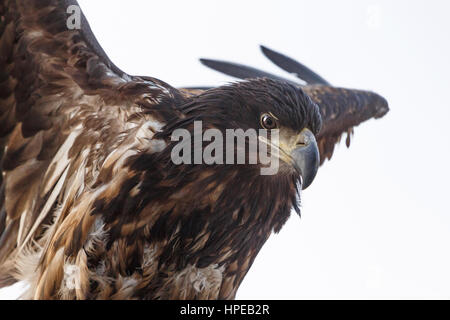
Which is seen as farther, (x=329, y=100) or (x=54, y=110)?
(x=329, y=100)

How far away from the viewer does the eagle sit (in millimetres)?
4930

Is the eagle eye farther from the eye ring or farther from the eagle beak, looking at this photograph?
the eagle beak

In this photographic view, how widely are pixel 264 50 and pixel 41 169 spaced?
4948mm

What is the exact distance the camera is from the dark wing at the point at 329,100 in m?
8.24

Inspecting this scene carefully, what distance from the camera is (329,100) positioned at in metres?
8.38

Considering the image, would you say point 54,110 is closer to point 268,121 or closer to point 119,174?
point 119,174

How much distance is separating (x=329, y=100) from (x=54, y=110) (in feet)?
13.0
